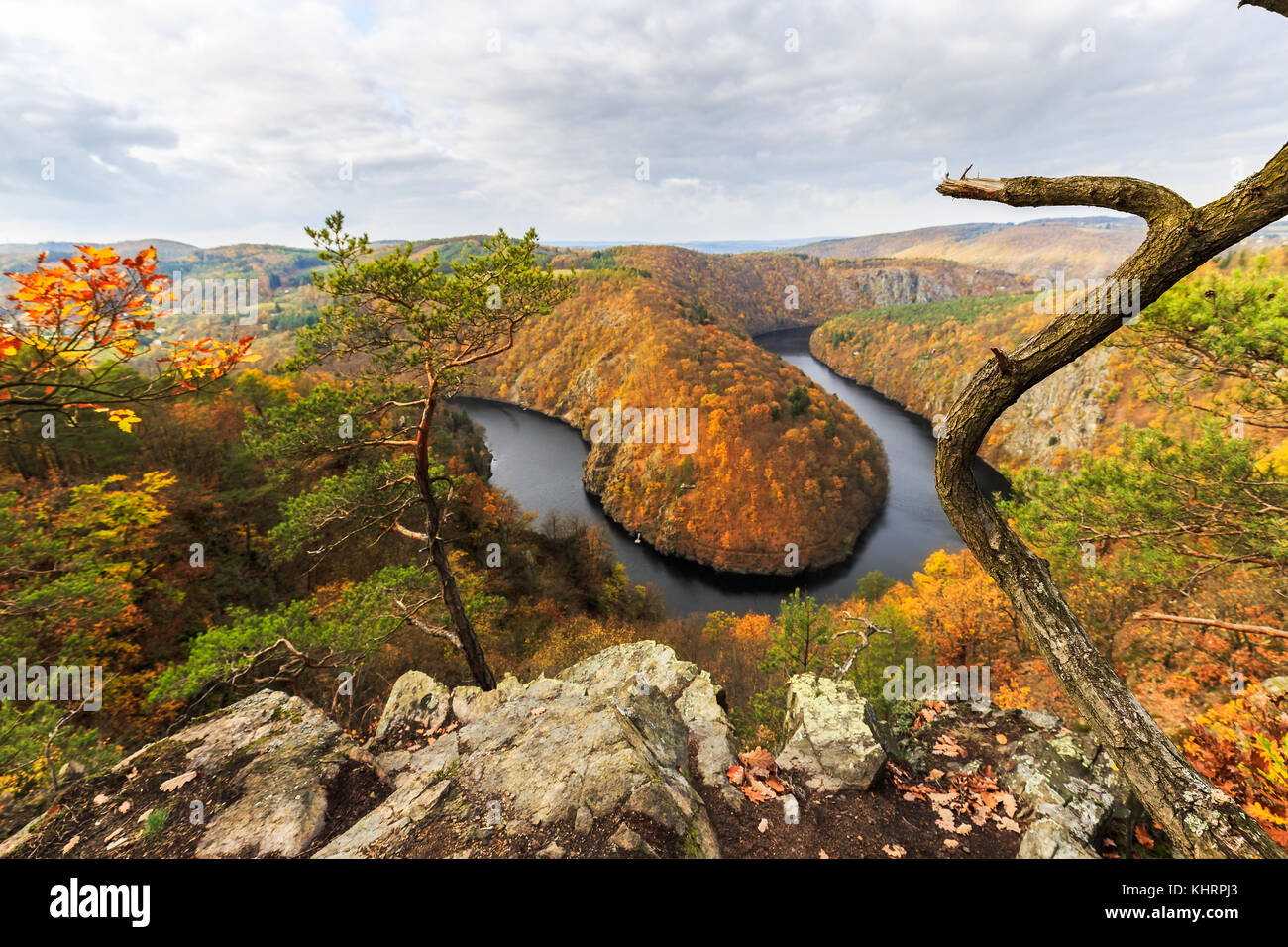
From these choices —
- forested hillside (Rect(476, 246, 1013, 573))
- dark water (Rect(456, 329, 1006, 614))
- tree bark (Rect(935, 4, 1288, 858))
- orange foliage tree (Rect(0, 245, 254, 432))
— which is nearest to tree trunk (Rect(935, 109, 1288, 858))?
tree bark (Rect(935, 4, 1288, 858))

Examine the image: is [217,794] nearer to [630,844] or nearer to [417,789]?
[417,789]

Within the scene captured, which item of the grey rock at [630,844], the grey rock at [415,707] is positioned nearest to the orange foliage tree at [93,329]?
the grey rock at [630,844]

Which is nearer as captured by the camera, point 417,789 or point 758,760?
point 417,789

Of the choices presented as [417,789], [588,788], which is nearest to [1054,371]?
[588,788]

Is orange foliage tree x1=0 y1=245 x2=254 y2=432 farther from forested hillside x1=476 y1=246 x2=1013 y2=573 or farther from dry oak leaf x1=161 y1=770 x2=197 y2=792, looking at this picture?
forested hillside x1=476 y1=246 x2=1013 y2=573

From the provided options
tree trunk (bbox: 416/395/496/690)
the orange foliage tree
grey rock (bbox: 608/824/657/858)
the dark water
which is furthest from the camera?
the dark water

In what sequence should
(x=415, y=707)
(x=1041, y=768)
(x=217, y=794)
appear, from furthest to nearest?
(x=415, y=707) → (x=1041, y=768) → (x=217, y=794)
